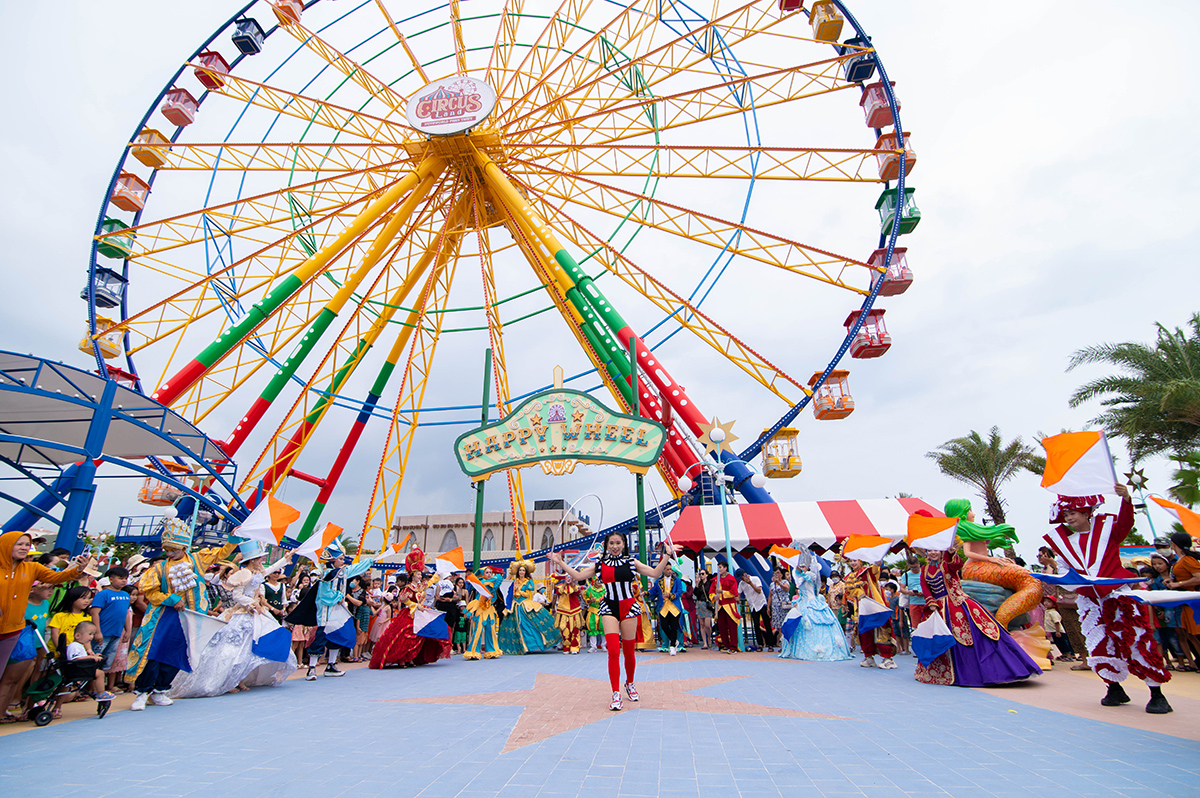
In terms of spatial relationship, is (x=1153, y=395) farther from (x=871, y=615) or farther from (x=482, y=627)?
(x=482, y=627)

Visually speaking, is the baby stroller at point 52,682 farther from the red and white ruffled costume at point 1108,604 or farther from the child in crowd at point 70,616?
the red and white ruffled costume at point 1108,604

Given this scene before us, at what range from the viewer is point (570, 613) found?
1276 centimetres

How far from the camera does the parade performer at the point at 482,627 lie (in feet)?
40.2

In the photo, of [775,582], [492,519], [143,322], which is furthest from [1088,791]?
[492,519]

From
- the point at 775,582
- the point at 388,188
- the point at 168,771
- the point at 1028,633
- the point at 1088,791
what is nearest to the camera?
the point at 1088,791

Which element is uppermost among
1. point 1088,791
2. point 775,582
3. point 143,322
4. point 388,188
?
point 388,188

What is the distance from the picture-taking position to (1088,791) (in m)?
3.38

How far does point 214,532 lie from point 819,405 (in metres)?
19.1

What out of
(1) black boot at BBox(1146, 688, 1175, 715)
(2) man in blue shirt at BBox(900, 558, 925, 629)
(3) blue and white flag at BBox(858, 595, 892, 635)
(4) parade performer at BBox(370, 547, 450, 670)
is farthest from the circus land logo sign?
(1) black boot at BBox(1146, 688, 1175, 715)

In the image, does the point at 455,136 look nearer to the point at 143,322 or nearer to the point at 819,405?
the point at 143,322

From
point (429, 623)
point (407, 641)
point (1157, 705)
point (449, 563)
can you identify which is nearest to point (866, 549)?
point (1157, 705)

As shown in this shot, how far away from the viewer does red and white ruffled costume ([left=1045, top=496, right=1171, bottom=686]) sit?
534cm

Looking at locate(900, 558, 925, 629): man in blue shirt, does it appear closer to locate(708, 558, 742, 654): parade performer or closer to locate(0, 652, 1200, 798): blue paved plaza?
locate(0, 652, 1200, 798): blue paved plaza

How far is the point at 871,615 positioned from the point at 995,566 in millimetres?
2294
